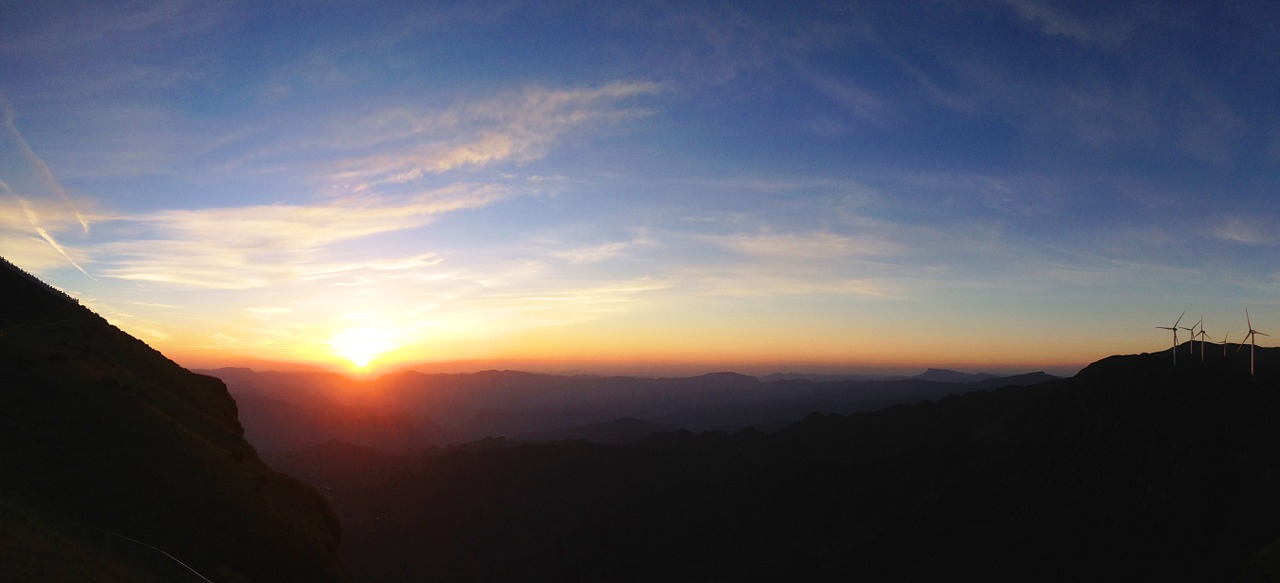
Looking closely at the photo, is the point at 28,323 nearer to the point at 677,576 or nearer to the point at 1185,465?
the point at 677,576

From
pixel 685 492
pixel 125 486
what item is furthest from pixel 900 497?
pixel 125 486

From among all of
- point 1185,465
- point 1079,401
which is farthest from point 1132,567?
point 1079,401

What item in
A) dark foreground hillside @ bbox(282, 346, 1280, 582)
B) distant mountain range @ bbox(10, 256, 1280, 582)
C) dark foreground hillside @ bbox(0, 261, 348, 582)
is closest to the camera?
dark foreground hillside @ bbox(0, 261, 348, 582)

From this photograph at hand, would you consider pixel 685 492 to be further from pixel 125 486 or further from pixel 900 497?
pixel 125 486

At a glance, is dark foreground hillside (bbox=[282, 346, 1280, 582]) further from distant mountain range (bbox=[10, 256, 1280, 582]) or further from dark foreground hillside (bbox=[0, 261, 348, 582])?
dark foreground hillside (bbox=[0, 261, 348, 582])

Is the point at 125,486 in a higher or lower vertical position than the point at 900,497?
higher

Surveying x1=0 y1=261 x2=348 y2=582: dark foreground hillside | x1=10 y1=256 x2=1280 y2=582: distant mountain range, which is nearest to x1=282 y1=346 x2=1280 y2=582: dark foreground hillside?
x1=10 y1=256 x2=1280 y2=582: distant mountain range

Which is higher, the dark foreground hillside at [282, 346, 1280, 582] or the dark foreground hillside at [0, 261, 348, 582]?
the dark foreground hillside at [0, 261, 348, 582]
